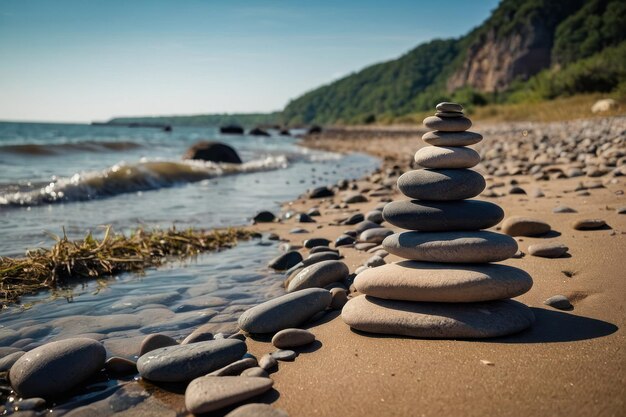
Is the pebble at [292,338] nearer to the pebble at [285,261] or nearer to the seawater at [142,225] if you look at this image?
the seawater at [142,225]

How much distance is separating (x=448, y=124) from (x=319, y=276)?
1.53 m

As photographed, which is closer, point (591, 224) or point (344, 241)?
point (591, 224)

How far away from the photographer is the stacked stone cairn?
280cm

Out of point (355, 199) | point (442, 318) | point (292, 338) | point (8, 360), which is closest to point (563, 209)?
point (442, 318)

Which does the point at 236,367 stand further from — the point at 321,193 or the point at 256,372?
the point at 321,193

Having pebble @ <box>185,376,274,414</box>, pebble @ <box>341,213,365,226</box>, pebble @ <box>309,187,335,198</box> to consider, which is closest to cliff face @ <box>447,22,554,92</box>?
pebble @ <box>309,187,335,198</box>

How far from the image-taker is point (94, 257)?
4.93m

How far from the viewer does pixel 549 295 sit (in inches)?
130

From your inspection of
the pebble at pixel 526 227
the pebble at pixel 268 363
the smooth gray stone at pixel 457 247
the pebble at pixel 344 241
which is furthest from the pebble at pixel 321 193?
the pebble at pixel 268 363

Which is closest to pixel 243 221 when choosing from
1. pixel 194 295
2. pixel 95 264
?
pixel 95 264

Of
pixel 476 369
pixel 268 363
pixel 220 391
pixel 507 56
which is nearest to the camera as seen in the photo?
pixel 220 391

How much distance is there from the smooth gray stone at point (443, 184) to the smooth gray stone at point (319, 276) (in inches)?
38.8

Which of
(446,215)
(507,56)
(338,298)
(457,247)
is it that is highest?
(507,56)

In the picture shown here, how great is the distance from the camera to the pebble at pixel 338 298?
356 centimetres
